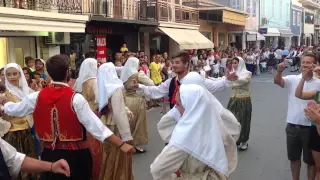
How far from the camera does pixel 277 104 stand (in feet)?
42.2

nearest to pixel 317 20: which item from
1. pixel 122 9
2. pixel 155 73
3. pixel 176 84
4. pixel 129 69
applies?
pixel 122 9

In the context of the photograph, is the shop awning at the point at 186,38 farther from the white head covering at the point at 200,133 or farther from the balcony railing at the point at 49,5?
the white head covering at the point at 200,133

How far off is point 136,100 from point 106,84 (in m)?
2.10

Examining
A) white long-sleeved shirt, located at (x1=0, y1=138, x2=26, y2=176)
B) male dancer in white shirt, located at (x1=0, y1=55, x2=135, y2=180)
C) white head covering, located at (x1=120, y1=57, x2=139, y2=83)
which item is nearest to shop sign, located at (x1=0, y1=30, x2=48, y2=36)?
white head covering, located at (x1=120, y1=57, x2=139, y2=83)

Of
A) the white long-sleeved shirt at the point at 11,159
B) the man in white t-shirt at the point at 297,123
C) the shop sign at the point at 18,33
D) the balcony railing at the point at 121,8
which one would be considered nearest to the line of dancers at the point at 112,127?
the white long-sleeved shirt at the point at 11,159

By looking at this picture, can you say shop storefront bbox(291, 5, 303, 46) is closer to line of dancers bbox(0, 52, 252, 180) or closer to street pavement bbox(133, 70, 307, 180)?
street pavement bbox(133, 70, 307, 180)

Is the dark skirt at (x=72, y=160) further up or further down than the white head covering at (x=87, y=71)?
further down

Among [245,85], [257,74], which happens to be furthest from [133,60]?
[257,74]

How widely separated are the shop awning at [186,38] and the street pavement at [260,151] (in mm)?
6672

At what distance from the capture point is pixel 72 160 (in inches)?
147

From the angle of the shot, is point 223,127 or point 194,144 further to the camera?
point 223,127

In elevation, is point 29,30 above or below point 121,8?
below

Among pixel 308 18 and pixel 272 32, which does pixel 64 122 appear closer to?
pixel 272 32

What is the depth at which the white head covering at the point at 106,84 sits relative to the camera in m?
5.24
